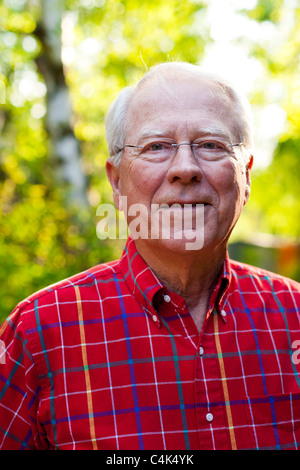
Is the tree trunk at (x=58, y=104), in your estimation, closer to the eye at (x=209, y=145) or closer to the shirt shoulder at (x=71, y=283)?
the shirt shoulder at (x=71, y=283)

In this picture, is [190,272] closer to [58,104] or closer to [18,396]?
[18,396]

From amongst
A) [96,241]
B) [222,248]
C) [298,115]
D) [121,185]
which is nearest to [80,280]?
[121,185]

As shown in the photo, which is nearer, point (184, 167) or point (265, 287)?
point (184, 167)

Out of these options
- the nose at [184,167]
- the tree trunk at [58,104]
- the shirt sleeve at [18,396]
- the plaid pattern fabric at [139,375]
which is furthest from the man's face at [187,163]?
the tree trunk at [58,104]

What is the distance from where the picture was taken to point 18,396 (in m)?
1.91

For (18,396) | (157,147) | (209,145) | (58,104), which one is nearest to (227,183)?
(209,145)

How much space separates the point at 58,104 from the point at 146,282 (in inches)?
186

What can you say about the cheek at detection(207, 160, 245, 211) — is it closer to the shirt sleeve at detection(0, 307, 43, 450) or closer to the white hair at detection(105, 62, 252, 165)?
the white hair at detection(105, 62, 252, 165)

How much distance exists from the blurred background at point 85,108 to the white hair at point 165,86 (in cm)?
19

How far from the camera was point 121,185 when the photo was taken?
89.1 inches

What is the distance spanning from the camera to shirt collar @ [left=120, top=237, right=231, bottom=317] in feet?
6.71

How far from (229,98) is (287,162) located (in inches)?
385

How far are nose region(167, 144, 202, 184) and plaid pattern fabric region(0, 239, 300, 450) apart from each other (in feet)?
1.33
